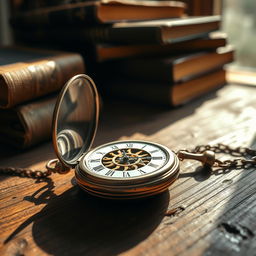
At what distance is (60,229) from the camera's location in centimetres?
73

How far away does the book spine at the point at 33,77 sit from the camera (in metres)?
1.08

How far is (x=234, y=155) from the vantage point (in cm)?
106

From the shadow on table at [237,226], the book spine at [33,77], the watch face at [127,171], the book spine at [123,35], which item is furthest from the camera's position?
the book spine at [123,35]

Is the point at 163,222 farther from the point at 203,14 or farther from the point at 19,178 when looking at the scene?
the point at 203,14

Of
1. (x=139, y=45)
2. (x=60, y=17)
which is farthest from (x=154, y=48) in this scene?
(x=60, y=17)

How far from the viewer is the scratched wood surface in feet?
2.20

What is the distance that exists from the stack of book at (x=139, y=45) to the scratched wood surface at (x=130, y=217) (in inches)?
18.1

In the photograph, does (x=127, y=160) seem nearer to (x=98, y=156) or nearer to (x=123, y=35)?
(x=98, y=156)

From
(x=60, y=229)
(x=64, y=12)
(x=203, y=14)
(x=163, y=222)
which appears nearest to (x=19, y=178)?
(x=60, y=229)

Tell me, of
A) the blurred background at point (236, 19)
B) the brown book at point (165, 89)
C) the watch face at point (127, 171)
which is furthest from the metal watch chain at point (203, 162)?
the blurred background at point (236, 19)

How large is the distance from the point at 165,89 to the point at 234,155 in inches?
20.7

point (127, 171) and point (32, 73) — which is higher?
point (32, 73)

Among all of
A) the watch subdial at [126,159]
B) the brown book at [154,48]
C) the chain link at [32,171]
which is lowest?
the chain link at [32,171]

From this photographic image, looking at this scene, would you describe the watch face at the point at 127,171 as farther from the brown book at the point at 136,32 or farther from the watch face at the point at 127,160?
the brown book at the point at 136,32
